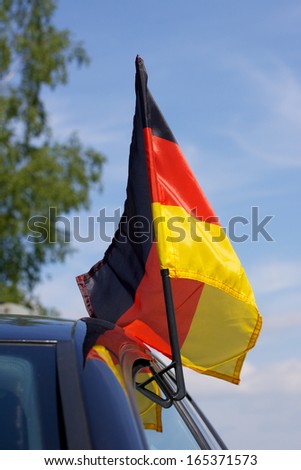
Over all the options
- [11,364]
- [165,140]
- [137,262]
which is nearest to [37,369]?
[11,364]

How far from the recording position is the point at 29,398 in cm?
234

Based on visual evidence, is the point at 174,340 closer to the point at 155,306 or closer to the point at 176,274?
the point at 176,274

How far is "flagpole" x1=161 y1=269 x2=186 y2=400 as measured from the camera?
3104 mm

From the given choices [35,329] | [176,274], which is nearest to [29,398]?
[35,329]

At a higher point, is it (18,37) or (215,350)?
(18,37)

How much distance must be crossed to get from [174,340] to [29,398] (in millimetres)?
1104

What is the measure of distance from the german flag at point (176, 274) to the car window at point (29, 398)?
1457mm

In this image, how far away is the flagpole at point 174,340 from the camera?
3104 mm

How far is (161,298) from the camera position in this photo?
158 inches

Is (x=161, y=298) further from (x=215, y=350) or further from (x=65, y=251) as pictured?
(x=65, y=251)

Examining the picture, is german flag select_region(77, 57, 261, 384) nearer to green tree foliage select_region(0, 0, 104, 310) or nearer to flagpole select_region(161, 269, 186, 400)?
flagpole select_region(161, 269, 186, 400)

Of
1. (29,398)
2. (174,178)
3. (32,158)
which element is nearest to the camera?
(29,398)
